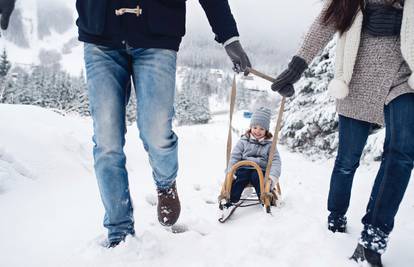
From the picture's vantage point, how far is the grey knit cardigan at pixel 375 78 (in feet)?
7.06

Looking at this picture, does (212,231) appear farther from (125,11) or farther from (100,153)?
(125,11)

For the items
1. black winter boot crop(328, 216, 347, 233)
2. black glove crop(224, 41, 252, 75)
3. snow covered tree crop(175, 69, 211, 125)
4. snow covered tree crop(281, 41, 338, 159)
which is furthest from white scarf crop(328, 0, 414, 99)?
snow covered tree crop(175, 69, 211, 125)

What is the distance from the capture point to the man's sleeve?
2562 millimetres

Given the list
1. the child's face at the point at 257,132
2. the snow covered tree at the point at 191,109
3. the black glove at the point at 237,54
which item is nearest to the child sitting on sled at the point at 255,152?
the child's face at the point at 257,132

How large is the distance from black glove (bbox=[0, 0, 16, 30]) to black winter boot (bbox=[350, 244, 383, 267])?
8.08 ft

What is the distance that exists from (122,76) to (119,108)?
0.23 metres

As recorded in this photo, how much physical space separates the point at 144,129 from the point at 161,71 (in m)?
0.40

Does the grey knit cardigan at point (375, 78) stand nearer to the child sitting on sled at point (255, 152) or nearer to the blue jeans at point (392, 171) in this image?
the blue jeans at point (392, 171)

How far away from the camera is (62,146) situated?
5.26m

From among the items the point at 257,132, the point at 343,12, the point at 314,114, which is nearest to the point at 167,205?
→ the point at 343,12

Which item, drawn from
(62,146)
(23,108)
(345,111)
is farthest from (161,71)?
(23,108)

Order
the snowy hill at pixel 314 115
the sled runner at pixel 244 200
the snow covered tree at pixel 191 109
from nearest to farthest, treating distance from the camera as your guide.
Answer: the sled runner at pixel 244 200, the snowy hill at pixel 314 115, the snow covered tree at pixel 191 109

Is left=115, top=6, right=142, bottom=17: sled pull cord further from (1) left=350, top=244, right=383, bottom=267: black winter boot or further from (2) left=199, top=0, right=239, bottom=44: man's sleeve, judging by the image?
(1) left=350, top=244, right=383, bottom=267: black winter boot

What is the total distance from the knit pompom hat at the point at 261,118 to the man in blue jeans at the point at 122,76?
2686 millimetres
